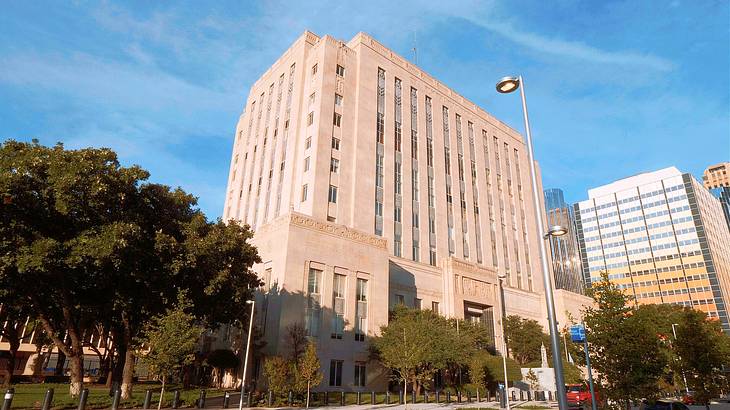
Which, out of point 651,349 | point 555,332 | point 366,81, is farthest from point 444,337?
point 366,81

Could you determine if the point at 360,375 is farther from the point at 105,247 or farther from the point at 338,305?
the point at 105,247

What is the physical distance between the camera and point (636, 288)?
12744 centimetres

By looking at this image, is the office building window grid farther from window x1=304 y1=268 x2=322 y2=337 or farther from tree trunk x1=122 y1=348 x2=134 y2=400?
tree trunk x1=122 y1=348 x2=134 y2=400

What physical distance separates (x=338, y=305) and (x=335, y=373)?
233 inches

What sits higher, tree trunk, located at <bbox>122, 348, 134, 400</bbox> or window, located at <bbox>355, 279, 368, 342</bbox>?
window, located at <bbox>355, 279, 368, 342</bbox>

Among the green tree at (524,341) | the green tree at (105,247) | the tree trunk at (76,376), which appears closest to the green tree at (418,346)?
the green tree at (105,247)

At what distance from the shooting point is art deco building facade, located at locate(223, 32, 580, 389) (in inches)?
1617

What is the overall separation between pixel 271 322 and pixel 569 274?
14028cm

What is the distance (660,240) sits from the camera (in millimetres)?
126375

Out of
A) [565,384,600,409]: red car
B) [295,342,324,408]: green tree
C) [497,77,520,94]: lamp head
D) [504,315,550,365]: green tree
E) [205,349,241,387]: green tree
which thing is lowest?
[565,384,600,409]: red car

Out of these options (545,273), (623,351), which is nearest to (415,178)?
(623,351)

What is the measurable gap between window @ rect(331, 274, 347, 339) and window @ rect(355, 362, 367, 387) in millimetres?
3538

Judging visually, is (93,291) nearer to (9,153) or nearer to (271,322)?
(9,153)

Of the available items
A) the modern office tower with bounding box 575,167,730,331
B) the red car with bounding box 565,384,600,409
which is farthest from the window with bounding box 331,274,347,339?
the modern office tower with bounding box 575,167,730,331
